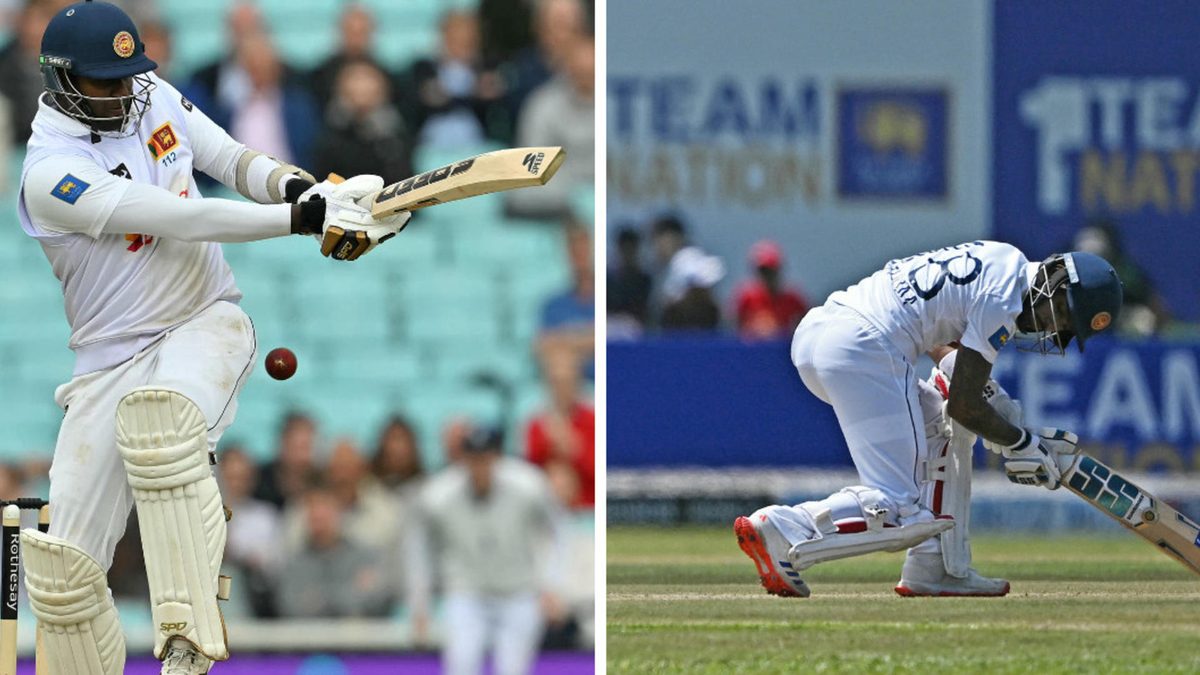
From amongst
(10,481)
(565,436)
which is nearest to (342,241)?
(565,436)

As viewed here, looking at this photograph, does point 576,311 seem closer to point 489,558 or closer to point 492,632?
point 489,558

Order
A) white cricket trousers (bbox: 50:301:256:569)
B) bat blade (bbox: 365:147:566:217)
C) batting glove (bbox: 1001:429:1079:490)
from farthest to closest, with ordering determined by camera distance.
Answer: batting glove (bbox: 1001:429:1079:490), white cricket trousers (bbox: 50:301:256:569), bat blade (bbox: 365:147:566:217)

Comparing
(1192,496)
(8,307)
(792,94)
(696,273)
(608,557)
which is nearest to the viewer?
(608,557)

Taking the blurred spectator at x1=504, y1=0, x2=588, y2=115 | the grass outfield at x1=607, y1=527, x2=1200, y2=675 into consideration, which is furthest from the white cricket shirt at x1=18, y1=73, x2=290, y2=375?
the blurred spectator at x1=504, y1=0, x2=588, y2=115

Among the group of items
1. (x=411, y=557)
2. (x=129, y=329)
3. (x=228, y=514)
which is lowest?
(x=411, y=557)

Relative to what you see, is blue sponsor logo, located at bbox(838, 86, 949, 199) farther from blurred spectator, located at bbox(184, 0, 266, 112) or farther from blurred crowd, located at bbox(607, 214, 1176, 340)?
blurred spectator, located at bbox(184, 0, 266, 112)

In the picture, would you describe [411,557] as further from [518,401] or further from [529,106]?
[529,106]

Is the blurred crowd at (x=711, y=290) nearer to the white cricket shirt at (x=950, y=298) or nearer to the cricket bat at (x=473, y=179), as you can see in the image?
the white cricket shirt at (x=950, y=298)

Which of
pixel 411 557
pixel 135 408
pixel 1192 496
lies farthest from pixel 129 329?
pixel 1192 496
